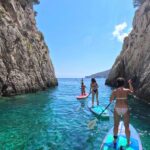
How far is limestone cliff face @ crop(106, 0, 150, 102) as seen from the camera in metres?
33.7

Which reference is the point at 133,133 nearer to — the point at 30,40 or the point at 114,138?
the point at 114,138

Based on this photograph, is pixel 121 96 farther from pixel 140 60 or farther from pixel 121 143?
pixel 140 60

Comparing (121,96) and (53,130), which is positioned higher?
(121,96)

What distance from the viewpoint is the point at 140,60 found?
45438mm

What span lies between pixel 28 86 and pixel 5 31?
9.15 metres

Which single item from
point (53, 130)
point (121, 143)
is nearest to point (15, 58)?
point (53, 130)

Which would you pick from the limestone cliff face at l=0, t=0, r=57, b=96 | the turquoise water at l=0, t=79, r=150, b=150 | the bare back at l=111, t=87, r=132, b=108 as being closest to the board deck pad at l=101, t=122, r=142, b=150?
the turquoise water at l=0, t=79, r=150, b=150

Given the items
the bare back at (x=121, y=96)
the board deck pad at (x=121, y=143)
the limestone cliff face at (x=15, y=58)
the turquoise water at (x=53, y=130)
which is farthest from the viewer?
the limestone cliff face at (x=15, y=58)

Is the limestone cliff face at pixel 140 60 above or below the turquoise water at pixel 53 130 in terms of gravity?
above

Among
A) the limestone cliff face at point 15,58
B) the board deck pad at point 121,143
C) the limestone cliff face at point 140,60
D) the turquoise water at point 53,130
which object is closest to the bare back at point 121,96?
the board deck pad at point 121,143

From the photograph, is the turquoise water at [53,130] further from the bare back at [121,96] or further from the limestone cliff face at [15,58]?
the limestone cliff face at [15,58]

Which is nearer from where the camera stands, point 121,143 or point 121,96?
point 121,96

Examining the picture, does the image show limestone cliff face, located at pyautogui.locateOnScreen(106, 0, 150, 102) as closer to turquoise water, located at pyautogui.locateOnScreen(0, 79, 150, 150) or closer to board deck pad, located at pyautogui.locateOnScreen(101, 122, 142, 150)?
turquoise water, located at pyautogui.locateOnScreen(0, 79, 150, 150)

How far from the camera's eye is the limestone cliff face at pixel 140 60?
3372 centimetres
